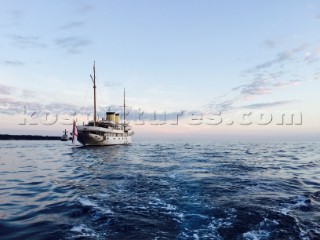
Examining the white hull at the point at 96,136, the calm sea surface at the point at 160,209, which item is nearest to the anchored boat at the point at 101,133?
the white hull at the point at 96,136

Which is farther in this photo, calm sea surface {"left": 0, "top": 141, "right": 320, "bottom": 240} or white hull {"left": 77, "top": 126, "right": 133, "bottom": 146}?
white hull {"left": 77, "top": 126, "right": 133, "bottom": 146}

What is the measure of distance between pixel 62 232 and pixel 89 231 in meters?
0.80

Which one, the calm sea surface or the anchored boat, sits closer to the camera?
the calm sea surface

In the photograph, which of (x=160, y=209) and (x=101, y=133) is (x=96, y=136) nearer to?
(x=101, y=133)

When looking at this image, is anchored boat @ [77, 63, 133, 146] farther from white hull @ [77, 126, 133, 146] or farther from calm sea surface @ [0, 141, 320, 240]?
calm sea surface @ [0, 141, 320, 240]

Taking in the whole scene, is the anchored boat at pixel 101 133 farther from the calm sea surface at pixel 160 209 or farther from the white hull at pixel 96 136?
the calm sea surface at pixel 160 209

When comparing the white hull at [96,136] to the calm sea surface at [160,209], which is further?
the white hull at [96,136]

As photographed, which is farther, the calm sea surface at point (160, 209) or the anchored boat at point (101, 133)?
the anchored boat at point (101, 133)

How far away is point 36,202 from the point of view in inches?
471

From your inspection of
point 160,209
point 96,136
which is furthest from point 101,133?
point 160,209

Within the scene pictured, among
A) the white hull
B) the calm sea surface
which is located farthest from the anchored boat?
the calm sea surface

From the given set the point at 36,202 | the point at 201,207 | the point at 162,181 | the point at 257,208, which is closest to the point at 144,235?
the point at 201,207

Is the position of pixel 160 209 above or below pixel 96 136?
below

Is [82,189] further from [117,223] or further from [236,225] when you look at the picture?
[236,225]
